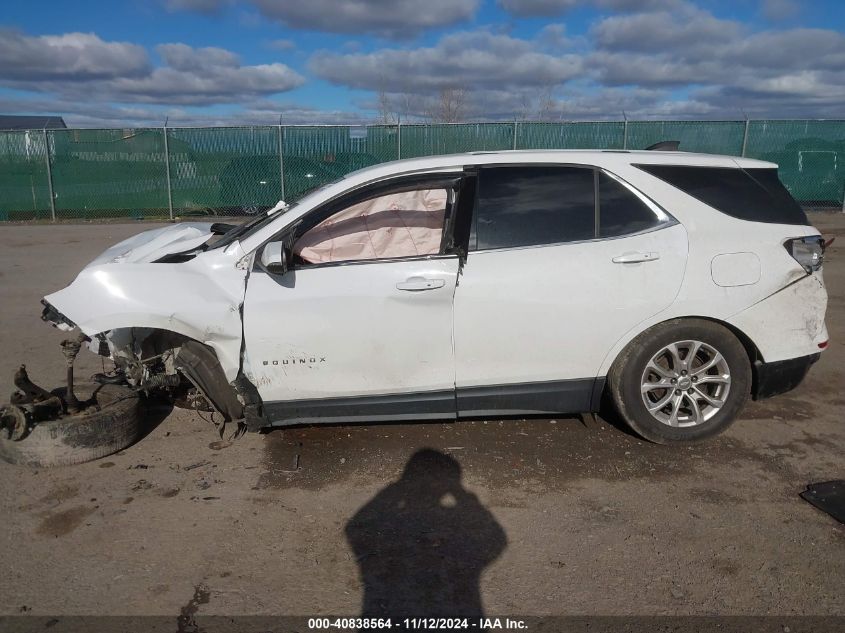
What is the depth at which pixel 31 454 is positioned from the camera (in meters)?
4.04

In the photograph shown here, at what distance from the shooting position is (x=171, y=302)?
12.9 ft

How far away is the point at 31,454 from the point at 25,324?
4170 mm

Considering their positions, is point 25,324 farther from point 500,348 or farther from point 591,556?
point 591,556

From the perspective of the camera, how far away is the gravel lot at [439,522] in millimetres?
2908

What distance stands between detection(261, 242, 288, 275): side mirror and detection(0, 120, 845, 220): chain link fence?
45.2 feet

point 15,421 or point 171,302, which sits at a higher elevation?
point 171,302

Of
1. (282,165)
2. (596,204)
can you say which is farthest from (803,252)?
(282,165)

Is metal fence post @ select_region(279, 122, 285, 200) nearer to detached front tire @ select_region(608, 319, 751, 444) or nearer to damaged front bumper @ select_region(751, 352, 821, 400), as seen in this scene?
detached front tire @ select_region(608, 319, 751, 444)

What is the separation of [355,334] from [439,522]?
1163 mm

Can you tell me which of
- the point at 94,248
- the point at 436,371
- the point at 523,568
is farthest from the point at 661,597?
the point at 94,248

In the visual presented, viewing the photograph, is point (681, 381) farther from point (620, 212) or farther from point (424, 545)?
point (424, 545)

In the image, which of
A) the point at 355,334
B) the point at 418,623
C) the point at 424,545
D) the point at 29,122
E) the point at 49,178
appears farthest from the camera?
the point at 29,122

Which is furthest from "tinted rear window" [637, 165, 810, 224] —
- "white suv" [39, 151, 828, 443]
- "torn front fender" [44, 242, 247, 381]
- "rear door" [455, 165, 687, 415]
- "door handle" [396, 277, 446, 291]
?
"torn front fender" [44, 242, 247, 381]

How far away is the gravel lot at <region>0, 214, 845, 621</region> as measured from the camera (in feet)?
9.54
